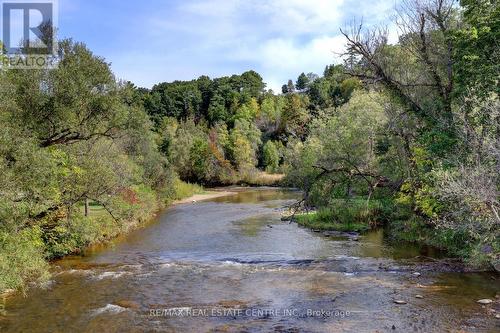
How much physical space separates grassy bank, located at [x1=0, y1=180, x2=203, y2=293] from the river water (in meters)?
0.97

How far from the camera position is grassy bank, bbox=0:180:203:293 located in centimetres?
1542

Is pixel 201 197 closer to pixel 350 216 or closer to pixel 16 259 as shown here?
pixel 350 216

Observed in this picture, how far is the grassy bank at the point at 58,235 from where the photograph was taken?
15.4 m

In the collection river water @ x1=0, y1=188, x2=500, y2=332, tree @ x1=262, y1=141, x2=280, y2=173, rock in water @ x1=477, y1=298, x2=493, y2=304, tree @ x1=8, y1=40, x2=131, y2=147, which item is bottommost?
river water @ x1=0, y1=188, x2=500, y2=332

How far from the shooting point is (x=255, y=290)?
61.6ft

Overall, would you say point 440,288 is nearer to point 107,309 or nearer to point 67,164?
point 107,309

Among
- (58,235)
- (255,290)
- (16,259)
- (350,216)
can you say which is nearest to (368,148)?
(350,216)

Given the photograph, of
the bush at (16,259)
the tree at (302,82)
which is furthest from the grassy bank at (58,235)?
the tree at (302,82)

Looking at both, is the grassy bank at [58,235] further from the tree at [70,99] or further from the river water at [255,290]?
the tree at [70,99]

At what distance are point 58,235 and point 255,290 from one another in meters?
12.5

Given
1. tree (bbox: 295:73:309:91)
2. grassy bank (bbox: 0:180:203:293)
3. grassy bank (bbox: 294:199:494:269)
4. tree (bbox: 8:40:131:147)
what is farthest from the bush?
tree (bbox: 295:73:309:91)

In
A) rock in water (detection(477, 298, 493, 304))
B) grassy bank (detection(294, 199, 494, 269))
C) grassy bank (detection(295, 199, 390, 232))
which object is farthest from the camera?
grassy bank (detection(295, 199, 390, 232))

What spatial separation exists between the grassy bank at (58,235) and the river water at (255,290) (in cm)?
97

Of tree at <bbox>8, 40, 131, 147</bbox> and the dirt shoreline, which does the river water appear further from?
the dirt shoreline
